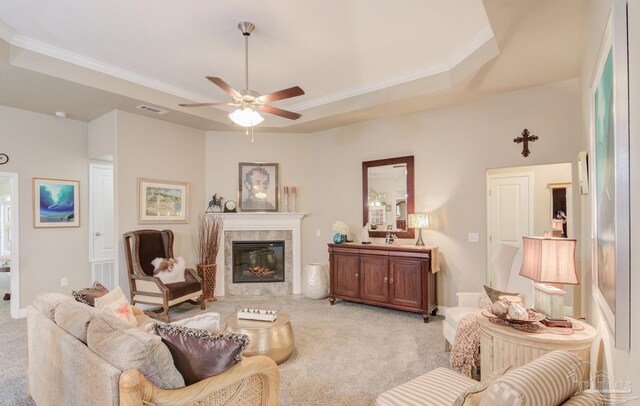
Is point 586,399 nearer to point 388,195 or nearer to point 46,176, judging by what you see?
point 388,195

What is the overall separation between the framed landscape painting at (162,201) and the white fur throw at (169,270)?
0.76 m

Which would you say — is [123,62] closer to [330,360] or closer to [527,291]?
[330,360]

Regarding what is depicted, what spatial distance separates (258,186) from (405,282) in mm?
3013

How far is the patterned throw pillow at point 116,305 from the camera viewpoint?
259 centimetres

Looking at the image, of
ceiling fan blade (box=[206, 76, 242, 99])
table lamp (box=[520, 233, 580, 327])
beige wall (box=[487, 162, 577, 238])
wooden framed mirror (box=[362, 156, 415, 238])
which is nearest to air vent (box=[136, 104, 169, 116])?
ceiling fan blade (box=[206, 76, 242, 99])

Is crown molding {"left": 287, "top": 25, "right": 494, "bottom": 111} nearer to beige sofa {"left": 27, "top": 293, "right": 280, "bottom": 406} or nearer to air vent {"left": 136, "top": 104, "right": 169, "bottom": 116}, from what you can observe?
air vent {"left": 136, "top": 104, "right": 169, "bottom": 116}

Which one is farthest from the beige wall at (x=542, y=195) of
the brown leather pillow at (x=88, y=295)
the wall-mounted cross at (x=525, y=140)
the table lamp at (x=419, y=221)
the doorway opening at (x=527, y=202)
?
the brown leather pillow at (x=88, y=295)

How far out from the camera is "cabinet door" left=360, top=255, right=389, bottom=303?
4.74 metres

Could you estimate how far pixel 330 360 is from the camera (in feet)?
10.6

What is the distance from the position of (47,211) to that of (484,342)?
19.1 feet

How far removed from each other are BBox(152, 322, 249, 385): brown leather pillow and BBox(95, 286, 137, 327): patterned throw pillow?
1.11 m

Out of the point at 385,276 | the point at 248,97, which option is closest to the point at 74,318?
the point at 248,97

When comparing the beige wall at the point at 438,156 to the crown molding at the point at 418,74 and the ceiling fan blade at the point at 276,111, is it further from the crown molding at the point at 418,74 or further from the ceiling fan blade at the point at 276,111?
the ceiling fan blade at the point at 276,111

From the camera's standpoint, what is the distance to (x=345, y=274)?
5.17 metres
